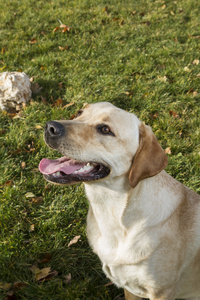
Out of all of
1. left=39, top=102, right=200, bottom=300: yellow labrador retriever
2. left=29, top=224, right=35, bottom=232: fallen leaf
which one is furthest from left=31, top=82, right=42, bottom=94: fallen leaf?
left=39, top=102, right=200, bottom=300: yellow labrador retriever

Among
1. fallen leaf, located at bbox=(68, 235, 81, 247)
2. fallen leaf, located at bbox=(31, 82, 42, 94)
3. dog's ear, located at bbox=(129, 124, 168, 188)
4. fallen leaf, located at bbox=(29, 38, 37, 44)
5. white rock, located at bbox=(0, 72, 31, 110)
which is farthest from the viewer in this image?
fallen leaf, located at bbox=(29, 38, 37, 44)

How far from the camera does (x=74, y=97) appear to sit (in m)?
5.13

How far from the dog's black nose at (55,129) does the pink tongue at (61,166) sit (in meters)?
0.30

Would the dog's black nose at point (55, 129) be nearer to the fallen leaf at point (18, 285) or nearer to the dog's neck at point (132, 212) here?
the dog's neck at point (132, 212)

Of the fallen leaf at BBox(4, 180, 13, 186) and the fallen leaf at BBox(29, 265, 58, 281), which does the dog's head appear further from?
the fallen leaf at BBox(4, 180, 13, 186)

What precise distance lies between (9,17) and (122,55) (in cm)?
298

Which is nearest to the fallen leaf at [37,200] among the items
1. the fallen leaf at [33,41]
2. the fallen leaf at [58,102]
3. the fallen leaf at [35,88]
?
the fallen leaf at [58,102]

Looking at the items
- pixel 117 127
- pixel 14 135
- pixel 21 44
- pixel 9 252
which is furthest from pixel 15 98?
pixel 117 127

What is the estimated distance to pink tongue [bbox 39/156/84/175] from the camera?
8.11 feet

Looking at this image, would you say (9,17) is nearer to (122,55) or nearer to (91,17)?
(91,17)

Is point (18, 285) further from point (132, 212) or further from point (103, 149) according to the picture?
point (103, 149)

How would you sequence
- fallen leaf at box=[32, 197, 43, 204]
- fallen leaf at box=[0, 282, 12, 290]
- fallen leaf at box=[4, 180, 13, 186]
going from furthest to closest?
fallen leaf at box=[4, 180, 13, 186]
fallen leaf at box=[32, 197, 43, 204]
fallen leaf at box=[0, 282, 12, 290]

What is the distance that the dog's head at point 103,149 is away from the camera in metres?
2.34

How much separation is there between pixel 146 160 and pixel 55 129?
720 mm
